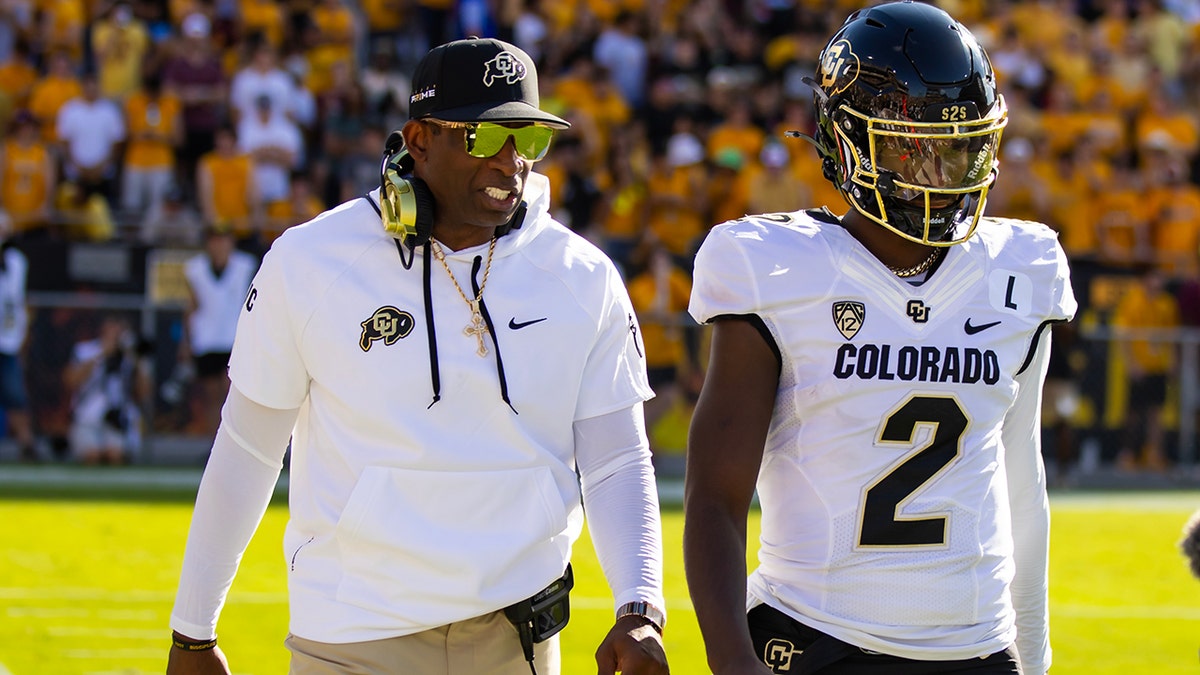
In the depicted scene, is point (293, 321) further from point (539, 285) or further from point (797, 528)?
point (797, 528)

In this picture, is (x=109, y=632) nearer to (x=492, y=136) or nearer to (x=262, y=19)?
(x=492, y=136)

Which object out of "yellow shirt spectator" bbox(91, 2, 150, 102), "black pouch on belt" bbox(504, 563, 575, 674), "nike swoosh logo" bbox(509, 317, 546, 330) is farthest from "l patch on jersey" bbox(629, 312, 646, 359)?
"yellow shirt spectator" bbox(91, 2, 150, 102)

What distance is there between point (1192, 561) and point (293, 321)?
6.86ft

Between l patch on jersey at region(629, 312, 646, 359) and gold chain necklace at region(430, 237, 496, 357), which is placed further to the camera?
l patch on jersey at region(629, 312, 646, 359)

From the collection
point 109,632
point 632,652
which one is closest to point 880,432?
point 632,652

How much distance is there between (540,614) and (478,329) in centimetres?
60

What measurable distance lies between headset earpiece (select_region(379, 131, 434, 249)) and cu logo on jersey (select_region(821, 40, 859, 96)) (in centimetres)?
86

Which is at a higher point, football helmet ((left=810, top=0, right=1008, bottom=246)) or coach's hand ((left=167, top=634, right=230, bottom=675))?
football helmet ((left=810, top=0, right=1008, bottom=246))

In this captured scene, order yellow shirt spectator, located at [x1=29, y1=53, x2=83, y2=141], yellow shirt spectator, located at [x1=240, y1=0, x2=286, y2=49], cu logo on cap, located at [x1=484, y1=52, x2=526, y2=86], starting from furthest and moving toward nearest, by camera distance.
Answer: yellow shirt spectator, located at [x1=240, y1=0, x2=286, y2=49] < yellow shirt spectator, located at [x1=29, y1=53, x2=83, y2=141] < cu logo on cap, located at [x1=484, y1=52, x2=526, y2=86]

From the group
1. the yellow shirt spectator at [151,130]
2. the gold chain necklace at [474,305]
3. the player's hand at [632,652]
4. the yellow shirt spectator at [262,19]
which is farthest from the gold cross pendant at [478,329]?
the yellow shirt spectator at [262,19]

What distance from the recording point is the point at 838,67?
3.16 metres

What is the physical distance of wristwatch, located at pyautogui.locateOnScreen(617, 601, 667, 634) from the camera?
3.37 m

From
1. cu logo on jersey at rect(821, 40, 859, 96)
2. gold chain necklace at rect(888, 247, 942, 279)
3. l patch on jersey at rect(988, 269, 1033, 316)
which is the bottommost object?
l patch on jersey at rect(988, 269, 1033, 316)

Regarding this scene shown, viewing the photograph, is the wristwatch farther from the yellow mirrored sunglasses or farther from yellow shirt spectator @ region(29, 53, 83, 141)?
yellow shirt spectator @ region(29, 53, 83, 141)
